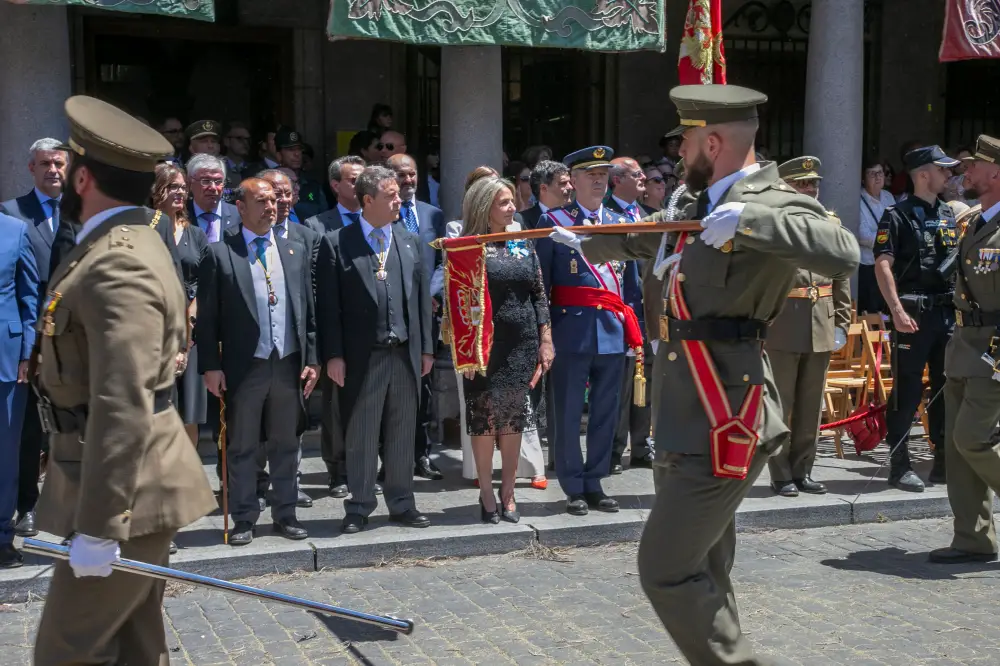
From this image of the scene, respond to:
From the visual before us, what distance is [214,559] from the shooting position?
21.4 feet

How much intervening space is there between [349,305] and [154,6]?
9.29ft

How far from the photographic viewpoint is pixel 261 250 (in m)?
7.01

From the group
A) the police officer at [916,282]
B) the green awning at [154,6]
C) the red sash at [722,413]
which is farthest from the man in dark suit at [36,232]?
the police officer at [916,282]

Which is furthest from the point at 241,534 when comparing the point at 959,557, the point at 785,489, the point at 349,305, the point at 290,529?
the point at 959,557

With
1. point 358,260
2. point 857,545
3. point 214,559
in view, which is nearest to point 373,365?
point 358,260

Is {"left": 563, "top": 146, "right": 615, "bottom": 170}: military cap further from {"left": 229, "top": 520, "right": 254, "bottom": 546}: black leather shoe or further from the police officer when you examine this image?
{"left": 229, "top": 520, "right": 254, "bottom": 546}: black leather shoe

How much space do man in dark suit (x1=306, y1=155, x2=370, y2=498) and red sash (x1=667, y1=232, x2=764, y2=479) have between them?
3.49 meters

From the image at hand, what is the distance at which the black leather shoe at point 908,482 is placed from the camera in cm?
822

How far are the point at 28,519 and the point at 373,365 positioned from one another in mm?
2057

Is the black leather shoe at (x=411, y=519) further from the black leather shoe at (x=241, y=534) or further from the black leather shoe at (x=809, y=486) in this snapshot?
the black leather shoe at (x=809, y=486)

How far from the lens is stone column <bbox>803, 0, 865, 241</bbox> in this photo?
11.4 metres

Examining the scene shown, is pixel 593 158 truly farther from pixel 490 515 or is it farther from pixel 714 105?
pixel 714 105

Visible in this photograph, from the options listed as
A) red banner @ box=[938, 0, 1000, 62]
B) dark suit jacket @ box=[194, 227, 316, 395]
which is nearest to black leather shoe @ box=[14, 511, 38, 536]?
dark suit jacket @ box=[194, 227, 316, 395]

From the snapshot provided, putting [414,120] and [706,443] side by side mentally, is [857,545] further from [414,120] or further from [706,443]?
[414,120]
